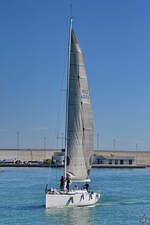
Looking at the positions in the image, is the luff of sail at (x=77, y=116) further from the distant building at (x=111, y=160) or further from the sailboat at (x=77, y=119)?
the distant building at (x=111, y=160)

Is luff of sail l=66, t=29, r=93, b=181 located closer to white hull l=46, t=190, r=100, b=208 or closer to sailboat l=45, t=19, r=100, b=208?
sailboat l=45, t=19, r=100, b=208

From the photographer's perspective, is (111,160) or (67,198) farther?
(111,160)

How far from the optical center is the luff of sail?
128 feet

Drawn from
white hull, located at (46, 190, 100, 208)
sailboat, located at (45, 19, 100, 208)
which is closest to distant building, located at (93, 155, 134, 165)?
sailboat, located at (45, 19, 100, 208)

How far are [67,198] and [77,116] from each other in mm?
6956

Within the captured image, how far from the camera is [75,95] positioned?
39.3m

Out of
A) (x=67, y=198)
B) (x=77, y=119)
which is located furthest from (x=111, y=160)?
(x=67, y=198)

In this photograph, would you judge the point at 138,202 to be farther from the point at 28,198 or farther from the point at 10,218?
the point at 10,218

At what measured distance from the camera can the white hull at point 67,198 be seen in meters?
35.6

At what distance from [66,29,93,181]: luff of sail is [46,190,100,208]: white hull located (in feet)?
6.95

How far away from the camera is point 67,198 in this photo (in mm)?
36062

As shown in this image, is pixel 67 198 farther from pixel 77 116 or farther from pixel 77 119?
pixel 77 116

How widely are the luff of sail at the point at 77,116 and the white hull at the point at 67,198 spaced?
2.12m

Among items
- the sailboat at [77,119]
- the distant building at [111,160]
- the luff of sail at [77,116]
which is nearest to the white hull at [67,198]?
the sailboat at [77,119]
